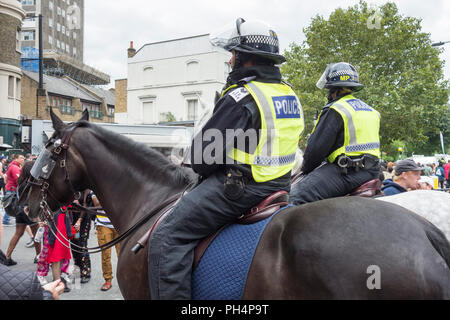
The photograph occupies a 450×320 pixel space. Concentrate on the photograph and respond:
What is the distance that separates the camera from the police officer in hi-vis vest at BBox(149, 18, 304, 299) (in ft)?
7.76

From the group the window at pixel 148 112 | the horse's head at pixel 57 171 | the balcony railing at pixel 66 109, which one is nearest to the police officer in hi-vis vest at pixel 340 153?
the horse's head at pixel 57 171

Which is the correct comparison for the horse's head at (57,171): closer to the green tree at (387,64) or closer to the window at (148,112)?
the green tree at (387,64)

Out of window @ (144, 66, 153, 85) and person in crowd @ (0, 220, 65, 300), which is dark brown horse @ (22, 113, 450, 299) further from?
window @ (144, 66, 153, 85)

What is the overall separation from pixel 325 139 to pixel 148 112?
35757 mm

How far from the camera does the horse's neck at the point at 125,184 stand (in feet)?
10.4

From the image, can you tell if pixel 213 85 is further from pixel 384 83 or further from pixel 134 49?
pixel 384 83

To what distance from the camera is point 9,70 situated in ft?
86.7

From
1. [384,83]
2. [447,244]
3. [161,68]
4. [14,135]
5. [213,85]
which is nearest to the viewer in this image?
[447,244]

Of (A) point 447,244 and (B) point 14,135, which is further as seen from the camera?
(B) point 14,135

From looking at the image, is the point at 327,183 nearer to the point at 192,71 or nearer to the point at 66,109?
the point at 192,71

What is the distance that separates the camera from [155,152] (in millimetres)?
3303

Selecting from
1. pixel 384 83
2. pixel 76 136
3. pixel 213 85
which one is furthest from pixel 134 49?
pixel 76 136

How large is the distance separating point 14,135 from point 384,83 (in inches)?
956
